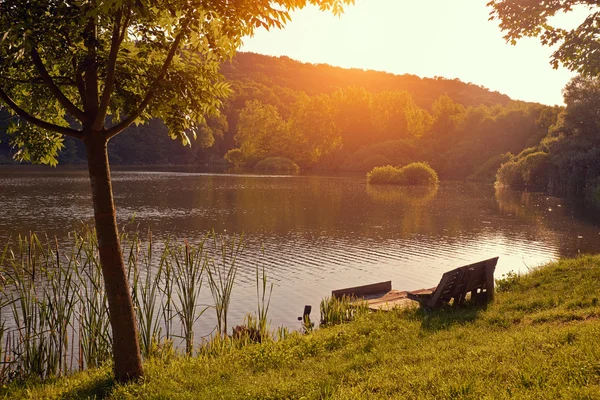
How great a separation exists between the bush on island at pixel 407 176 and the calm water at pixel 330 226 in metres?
13.4

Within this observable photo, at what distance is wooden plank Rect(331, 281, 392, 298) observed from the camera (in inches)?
573

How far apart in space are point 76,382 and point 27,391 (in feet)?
2.12

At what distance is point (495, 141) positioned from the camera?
9938 centimetres

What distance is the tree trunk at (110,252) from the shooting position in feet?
24.0

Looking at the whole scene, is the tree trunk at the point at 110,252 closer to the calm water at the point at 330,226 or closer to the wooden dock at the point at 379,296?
the calm water at the point at 330,226

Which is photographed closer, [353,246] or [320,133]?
[353,246]

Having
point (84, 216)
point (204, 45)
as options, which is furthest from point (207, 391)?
point (84, 216)

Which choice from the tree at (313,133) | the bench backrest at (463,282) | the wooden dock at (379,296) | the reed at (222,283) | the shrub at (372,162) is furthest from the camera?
the tree at (313,133)

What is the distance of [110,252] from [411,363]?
4.36m

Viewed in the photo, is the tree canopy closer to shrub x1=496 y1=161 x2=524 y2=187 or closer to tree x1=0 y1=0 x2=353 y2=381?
tree x1=0 y1=0 x2=353 y2=381

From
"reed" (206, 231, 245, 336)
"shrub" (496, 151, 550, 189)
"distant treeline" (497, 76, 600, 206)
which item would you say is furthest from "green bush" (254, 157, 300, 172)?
"reed" (206, 231, 245, 336)

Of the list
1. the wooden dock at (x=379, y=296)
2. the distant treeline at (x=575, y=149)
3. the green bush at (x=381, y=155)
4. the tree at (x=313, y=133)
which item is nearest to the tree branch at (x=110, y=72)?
the wooden dock at (x=379, y=296)

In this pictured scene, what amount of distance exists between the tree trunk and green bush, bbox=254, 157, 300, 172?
9791 centimetres

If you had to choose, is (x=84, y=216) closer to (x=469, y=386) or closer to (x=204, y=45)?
(x=204, y=45)
